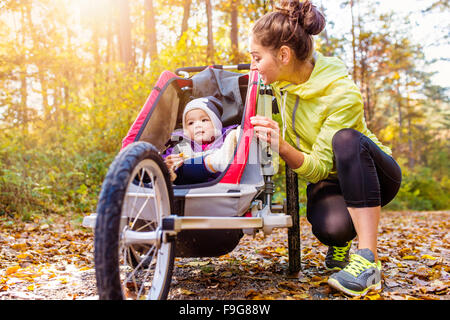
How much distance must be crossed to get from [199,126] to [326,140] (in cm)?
87

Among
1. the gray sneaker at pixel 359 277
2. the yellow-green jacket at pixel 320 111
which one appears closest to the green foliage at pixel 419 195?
the yellow-green jacket at pixel 320 111

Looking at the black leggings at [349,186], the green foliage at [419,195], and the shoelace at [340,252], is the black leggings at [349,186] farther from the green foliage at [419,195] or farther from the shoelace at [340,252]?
the green foliage at [419,195]

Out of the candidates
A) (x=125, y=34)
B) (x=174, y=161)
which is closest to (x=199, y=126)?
(x=174, y=161)

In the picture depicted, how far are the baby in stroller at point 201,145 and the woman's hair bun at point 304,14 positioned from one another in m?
0.71

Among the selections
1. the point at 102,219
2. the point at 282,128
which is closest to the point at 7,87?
the point at 282,128

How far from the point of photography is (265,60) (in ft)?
7.18

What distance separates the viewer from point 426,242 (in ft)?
13.3

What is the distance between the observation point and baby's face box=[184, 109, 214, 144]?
8.50 ft

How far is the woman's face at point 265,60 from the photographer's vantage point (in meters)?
2.18

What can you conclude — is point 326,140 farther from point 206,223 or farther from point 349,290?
point 206,223

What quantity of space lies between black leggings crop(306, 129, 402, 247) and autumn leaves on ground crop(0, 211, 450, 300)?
0.34 metres

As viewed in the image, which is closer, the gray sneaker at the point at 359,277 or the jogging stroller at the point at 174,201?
the jogging stroller at the point at 174,201

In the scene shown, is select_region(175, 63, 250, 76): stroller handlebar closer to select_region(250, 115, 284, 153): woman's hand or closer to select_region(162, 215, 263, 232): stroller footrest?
select_region(250, 115, 284, 153): woman's hand
